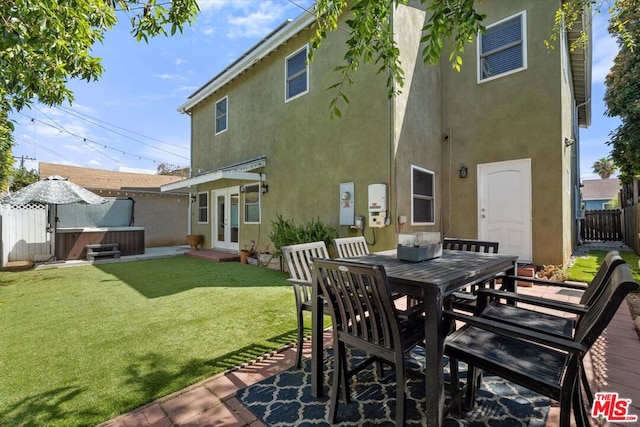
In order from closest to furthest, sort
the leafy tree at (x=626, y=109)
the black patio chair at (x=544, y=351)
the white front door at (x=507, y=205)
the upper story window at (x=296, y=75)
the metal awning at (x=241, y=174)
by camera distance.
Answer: the black patio chair at (x=544, y=351)
the white front door at (x=507, y=205)
the leafy tree at (x=626, y=109)
the upper story window at (x=296, y=75)
the metal awning at (x=241, y=174)

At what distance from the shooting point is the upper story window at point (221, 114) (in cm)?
1145

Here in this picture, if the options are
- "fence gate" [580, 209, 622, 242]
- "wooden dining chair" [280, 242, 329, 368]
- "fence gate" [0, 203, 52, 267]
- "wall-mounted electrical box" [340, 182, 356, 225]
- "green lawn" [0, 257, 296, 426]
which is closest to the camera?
"green lawn" [0, 257, 296, 426]

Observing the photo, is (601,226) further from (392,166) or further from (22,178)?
(22,178)

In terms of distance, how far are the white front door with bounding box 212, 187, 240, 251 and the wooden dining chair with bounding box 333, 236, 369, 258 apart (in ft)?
23.8

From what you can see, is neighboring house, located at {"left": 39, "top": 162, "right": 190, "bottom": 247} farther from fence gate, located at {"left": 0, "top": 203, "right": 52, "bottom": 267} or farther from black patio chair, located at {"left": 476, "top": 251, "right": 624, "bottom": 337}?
black patio chair, located at {"left": 476, "top": 251, "right": 624, "bottom": 337}

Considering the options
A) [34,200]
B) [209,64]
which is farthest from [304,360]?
[209,64]

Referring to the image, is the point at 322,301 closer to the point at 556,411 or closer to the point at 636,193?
the point at 556,411

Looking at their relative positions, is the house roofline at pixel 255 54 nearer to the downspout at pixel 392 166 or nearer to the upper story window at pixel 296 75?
the upper story window at pixel 296 75

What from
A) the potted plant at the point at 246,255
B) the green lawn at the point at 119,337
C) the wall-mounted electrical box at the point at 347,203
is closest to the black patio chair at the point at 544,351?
the green lawn at the point at 119,337

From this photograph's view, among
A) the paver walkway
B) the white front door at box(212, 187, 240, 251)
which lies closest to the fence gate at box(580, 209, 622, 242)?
the paver walkway

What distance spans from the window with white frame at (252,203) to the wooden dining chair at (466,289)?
6.58 m

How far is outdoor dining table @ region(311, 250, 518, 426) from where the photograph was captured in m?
1.86

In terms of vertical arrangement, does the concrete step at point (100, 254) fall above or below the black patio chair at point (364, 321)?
below

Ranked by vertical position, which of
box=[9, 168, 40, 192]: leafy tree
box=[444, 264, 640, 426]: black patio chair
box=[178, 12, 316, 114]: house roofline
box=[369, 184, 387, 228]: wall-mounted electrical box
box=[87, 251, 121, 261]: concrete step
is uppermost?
box=[178, 12, 316, 114]: house roofline
